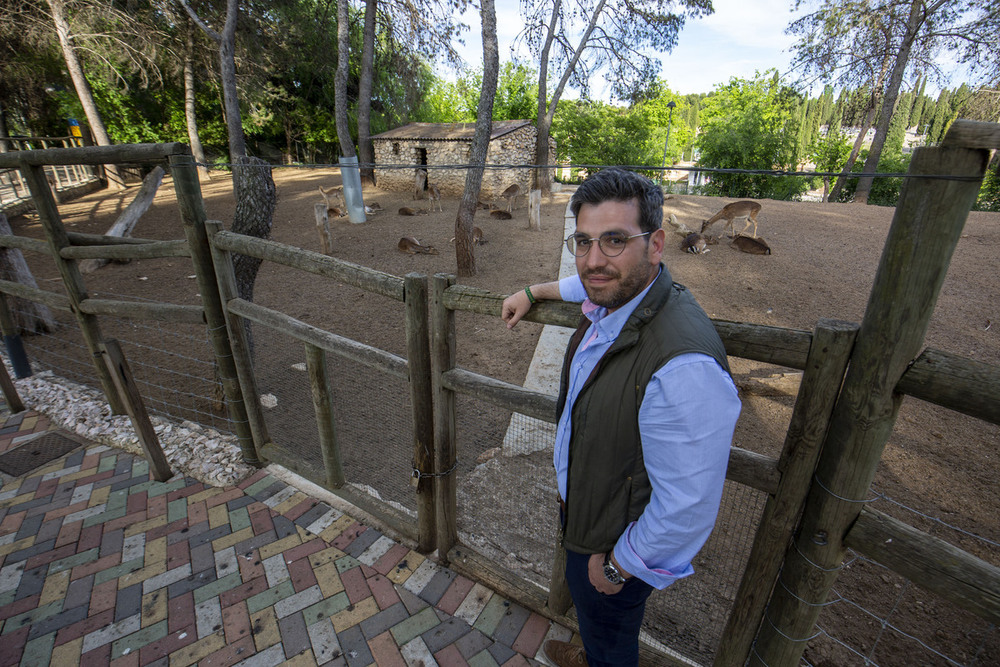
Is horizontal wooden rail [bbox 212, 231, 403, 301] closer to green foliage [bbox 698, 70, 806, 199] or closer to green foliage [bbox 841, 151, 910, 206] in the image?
green foliage [bbox 698, 70, 806, 199]

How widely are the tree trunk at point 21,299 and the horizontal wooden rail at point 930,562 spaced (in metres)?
7.61

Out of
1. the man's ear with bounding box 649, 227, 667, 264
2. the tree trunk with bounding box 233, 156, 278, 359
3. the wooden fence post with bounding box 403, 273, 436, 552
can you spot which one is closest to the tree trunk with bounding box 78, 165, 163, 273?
the tree trunk with bounding box 233, 156, 278, 359

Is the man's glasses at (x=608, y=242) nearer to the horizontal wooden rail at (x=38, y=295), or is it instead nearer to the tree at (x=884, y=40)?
the horizontal wooden rail at (x=38, y=295)

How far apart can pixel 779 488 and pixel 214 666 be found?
244 cm

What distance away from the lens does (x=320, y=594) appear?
93.9 inches

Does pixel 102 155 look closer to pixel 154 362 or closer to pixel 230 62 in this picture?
pixel 154 362

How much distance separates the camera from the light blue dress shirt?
1.14 m

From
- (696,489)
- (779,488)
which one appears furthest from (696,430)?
(779,488)

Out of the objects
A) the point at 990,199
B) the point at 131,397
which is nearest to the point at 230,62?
the point at 131,397

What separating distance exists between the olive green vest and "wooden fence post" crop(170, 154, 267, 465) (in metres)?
2.50

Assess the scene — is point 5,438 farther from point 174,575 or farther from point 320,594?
point 320,594

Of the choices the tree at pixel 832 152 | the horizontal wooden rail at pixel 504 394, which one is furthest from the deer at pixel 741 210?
the tree at pixel 832 152

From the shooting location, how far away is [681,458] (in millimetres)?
1161

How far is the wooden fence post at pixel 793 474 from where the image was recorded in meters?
1.34
